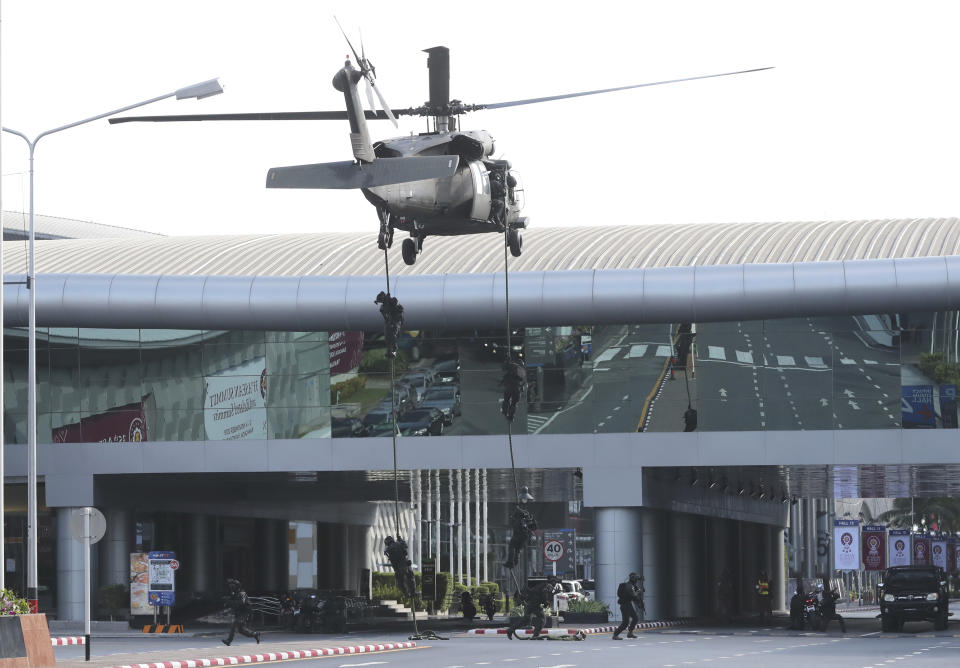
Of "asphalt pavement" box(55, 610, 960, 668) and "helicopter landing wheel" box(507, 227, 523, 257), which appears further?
"asphalt pavement" box(55, 610, 960, 668)

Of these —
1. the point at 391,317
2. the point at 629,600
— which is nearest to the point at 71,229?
the point at 629,600

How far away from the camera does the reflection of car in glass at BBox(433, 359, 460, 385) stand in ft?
158

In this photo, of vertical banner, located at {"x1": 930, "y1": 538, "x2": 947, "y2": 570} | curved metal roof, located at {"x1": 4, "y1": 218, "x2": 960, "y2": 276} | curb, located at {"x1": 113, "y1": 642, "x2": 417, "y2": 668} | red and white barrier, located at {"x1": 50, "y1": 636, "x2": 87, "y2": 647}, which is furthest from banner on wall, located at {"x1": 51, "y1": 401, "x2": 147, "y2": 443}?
vertical banner, located at {"x1": 930, "y1": 538, "x2": 947, "y2": 570}

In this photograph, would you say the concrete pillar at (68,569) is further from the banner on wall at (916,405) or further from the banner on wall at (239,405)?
the banner on wall at (916,405)

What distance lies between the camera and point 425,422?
48.1 m

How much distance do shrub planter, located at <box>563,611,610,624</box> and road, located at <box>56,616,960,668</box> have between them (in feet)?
7.42

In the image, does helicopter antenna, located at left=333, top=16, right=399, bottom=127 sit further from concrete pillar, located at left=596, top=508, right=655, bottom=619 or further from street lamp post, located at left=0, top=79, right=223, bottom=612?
concrete pillar, located at left=596, top=508, right=655, bottom=619

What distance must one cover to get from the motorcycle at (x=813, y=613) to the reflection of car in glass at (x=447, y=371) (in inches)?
502

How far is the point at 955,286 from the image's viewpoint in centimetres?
4384

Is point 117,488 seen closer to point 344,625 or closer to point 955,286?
point 344,625

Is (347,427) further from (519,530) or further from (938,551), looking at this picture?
(938,551)

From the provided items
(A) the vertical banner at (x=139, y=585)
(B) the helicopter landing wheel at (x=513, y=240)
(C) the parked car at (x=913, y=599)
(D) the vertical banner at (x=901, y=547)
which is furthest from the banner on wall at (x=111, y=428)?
(D) the vertical banner at (x=901, y=547)

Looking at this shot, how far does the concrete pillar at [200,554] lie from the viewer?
5981 cm

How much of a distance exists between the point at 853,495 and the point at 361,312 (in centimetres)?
2697
